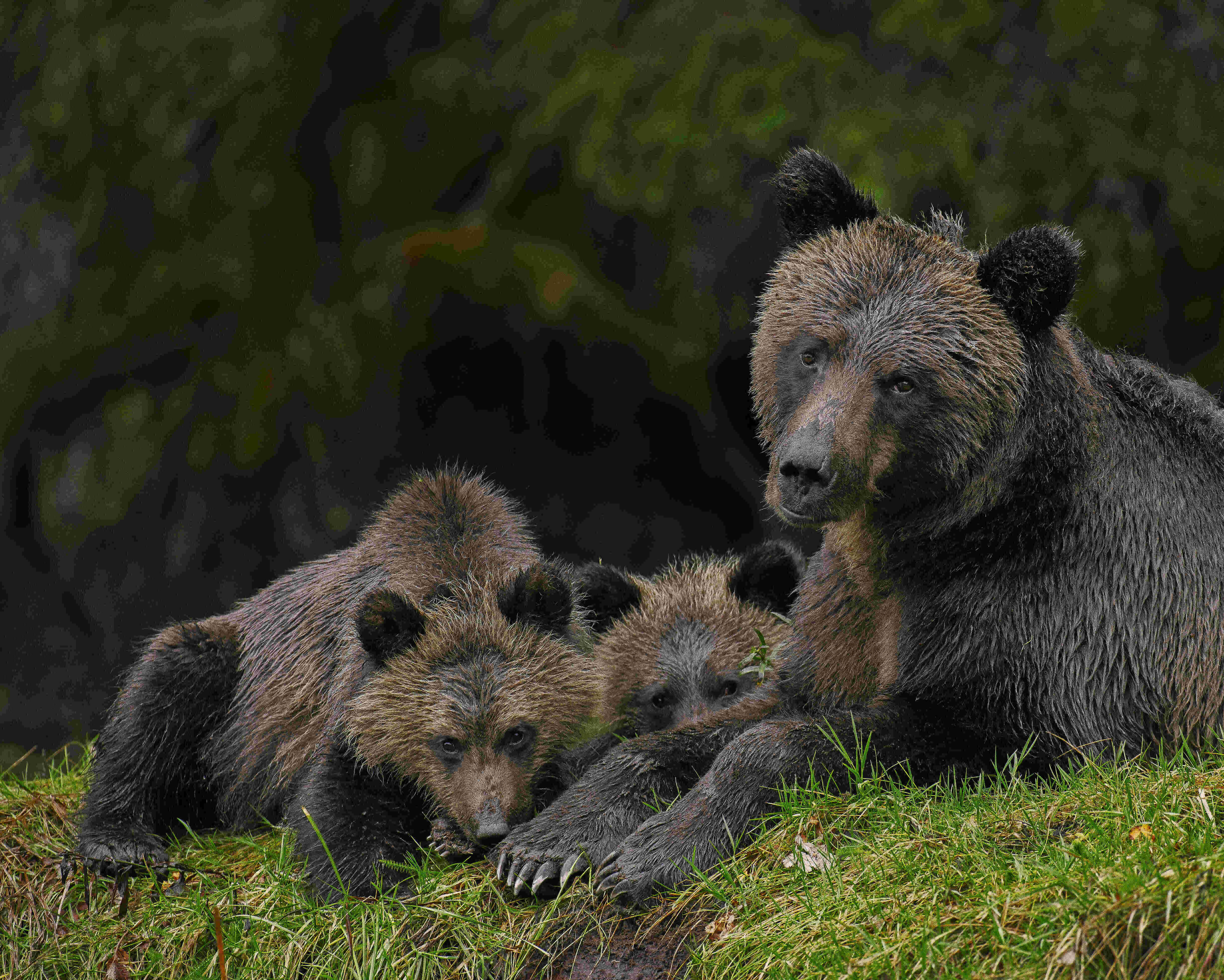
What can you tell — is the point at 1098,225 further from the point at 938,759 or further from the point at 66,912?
the point at 66,912

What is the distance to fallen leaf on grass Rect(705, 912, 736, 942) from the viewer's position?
4094 mm

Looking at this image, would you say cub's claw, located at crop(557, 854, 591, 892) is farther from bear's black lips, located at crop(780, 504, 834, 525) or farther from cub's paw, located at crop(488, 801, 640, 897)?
bear's black lips, located at crop(780, 504, 834, 525)

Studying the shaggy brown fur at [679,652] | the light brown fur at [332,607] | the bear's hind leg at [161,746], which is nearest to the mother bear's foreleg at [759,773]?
the shaggy brown fur at [679,652]

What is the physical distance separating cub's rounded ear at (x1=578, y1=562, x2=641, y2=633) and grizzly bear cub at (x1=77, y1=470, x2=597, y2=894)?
0.73 feet

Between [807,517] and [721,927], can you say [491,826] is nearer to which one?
[721,927]

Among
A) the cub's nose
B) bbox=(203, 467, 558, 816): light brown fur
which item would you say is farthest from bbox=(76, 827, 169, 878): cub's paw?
the cub's nose

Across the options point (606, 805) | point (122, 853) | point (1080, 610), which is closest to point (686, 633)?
point (606, 805)

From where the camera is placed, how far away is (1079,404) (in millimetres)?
4703

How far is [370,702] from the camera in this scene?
543cm

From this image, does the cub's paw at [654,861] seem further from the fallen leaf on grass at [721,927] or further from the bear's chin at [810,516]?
the bear's chin at [810,516]

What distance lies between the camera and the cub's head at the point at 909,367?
4387 millimetres

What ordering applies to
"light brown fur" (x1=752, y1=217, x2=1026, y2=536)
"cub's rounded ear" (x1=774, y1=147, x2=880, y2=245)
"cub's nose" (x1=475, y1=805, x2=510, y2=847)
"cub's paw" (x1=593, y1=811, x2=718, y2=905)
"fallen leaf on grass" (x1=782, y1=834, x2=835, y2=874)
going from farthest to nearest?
"cub's rounded ear" (x1=774, y1=147, x2=880, y2=245) < "cub's nose" (x1=475, y1=805, x2=510, y2=847) < "light brown fur" (x1=752, y1=217, x2=1026, y2=536) < "cub's paw" (x1=593, y1=811, x2=718, y2=905) < "fallen leaf on grass" (x1=782, y1=834, x2=835, y2=874)

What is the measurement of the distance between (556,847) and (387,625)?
4.34ft

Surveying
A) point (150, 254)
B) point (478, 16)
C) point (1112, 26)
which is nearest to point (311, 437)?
point (150, 254)
